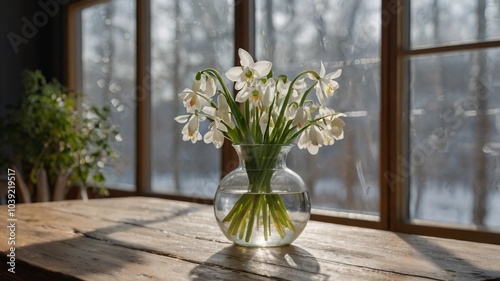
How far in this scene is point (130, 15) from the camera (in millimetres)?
4766

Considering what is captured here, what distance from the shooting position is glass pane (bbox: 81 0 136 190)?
4.79 meters

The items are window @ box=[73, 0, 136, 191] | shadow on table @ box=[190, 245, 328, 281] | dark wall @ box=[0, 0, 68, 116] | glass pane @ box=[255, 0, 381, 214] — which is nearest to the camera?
shadow on table @ box=[190, 245, 328, 281]

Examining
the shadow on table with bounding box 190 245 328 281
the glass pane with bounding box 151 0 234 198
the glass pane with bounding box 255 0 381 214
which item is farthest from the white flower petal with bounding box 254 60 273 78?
the glass pane with bounding box 151 0 234 198

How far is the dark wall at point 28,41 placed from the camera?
5.25 meters

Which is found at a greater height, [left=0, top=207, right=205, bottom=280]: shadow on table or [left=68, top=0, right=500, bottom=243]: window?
[left=68, top=0, right=500, bottom=243]: window

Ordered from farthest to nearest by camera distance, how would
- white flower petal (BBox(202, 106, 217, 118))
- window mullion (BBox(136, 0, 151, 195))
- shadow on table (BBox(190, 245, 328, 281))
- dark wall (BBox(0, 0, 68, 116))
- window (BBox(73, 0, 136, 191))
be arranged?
dark wall (BBox(0, 0, 68, 116)), window (BBox(73, 0, 136, 191)), window mullion (BBox(136, 0, 151, 195)), white flower petal (BBox(202, 106, 217, 118)), shadow on table (BBox(190, 245, 328, 281))

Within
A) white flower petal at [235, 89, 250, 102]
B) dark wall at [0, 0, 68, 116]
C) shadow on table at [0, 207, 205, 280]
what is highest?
dark wall at [0, 0, 68, 116]

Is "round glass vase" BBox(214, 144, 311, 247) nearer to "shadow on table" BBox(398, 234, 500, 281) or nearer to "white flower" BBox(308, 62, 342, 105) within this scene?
"white flower" BBox(308, 62, 342, 105)

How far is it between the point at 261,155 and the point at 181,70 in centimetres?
283

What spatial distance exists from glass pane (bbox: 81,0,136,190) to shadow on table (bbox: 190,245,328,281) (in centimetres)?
327

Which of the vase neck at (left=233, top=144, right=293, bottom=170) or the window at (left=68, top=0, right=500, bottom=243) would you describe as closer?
the vase neck at (left=233, top=144, right=293, bottom=170)

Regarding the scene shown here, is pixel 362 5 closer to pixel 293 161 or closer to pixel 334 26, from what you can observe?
pixel 334 26

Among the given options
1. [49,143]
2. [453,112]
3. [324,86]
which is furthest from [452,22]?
[49,143]

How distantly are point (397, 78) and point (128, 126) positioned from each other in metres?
2.40
